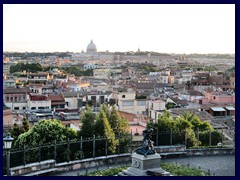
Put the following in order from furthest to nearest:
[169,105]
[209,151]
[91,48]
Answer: [91,48]
[169,105]
[209,151]

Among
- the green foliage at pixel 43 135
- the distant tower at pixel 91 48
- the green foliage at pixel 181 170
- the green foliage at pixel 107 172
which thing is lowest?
the green foliage at pixel 107 172

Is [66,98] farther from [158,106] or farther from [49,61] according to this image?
[49,61]

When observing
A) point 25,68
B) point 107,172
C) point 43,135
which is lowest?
point 107,172

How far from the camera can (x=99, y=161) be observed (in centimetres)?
868

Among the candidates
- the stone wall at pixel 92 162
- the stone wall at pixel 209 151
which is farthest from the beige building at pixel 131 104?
the stone wall at pixel 92 162

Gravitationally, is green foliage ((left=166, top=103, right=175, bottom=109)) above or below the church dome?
below

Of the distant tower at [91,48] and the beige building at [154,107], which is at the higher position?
the distant tower at [91,48]

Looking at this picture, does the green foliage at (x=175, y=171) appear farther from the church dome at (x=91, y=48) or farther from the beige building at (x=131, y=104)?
the church dome at (x=91, y=48)

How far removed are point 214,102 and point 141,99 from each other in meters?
4.03

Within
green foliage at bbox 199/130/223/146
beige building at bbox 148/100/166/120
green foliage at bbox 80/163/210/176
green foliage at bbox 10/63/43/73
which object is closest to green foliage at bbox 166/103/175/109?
beige building at bbox 148/100/166/120

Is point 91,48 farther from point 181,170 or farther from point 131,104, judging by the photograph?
point 181,170

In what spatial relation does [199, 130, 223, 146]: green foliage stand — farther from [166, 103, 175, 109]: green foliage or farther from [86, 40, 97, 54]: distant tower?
[86, 40, 97, 54]: distant tower

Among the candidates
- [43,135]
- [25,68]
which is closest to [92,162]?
[43,135]

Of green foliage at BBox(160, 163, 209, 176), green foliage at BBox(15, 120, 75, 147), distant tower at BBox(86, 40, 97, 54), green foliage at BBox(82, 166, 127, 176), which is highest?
distant tower at BBox(86, 40, 97, 54)
